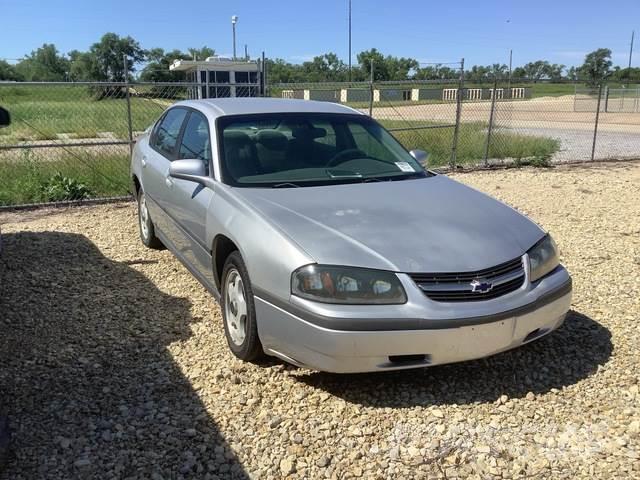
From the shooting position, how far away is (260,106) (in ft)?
16.0

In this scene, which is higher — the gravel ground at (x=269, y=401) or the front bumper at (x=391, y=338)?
the front bumper at (x=391, y=338)

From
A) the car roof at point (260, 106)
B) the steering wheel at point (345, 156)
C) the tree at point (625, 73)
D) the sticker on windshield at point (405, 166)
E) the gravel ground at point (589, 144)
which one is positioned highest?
the tree at point (625, 73)

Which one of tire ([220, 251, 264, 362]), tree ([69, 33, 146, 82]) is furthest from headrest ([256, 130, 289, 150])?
tree ([69, 33, 146, 82])

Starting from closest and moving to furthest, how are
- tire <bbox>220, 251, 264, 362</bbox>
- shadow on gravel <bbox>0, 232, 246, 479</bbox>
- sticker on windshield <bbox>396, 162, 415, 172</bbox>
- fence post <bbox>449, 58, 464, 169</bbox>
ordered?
1. shadow on gravel <bbox>0, 232, 246, 479</bbox>
2. tire <bbox>220, 251, 264, 362</bbox>
3. sticker on windshield <bbox>396, 162, 415, 172</bbox>
4. fence post <bbox>449, 58, 464, 169</bbox>

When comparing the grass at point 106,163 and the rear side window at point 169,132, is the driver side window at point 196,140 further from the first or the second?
the grass at point 106,163

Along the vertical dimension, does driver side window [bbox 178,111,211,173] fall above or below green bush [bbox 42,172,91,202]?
above

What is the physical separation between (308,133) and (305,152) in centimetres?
22

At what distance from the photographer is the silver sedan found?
307cm

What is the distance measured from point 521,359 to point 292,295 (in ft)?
5.34

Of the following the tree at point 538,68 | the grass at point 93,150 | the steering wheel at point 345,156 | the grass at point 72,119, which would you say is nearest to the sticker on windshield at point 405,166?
the steering wheel at point 345,156

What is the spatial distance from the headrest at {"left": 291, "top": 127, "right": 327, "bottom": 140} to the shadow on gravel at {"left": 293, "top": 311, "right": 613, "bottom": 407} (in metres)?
1.84

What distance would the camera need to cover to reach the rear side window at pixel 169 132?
207 inches

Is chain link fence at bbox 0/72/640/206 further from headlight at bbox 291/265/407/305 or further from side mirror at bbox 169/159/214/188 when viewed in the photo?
headlight at bbox 291/265/407/305

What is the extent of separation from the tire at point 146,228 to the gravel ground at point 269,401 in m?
1.06
